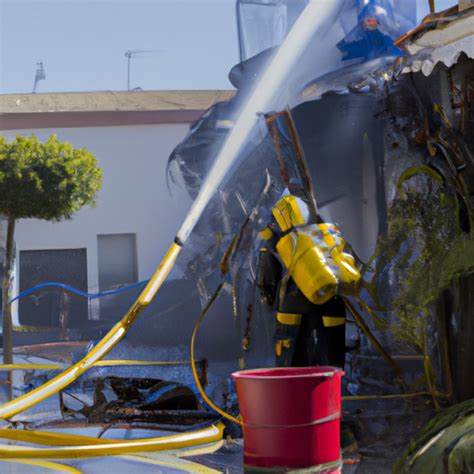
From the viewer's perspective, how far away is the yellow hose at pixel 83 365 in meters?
6.44

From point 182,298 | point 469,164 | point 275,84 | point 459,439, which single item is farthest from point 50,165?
point 459,439

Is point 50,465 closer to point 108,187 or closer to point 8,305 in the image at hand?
point 8,305

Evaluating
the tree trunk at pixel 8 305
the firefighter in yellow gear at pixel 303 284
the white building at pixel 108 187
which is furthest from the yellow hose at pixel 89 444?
the tree trunk at pixel 8 305

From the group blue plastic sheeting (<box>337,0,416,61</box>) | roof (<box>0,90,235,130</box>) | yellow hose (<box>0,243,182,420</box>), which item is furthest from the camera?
roof (<box>0,90,235,130</box>)

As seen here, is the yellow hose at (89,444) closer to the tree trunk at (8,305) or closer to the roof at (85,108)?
the tree trunk at (8,305)

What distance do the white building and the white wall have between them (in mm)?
15

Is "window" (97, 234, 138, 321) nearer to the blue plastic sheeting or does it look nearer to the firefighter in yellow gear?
the blue plastic sheeting

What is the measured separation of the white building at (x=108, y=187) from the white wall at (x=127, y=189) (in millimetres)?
15

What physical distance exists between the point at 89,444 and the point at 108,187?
351 inches

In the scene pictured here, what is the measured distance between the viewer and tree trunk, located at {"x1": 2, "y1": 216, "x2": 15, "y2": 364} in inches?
478

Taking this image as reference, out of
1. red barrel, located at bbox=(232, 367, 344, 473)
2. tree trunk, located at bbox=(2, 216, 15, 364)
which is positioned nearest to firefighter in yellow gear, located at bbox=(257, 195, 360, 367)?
red barrel, located at bbox=(232, 367, 344, 473)

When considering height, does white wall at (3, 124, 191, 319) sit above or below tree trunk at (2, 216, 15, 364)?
above

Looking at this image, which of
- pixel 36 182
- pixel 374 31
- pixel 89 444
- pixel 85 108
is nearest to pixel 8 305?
pixel 36 182

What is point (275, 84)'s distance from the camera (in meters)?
7.65
